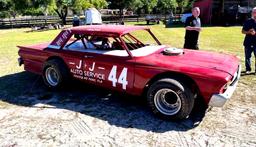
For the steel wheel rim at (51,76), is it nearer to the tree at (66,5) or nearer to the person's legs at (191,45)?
the person's legs at (191,45)

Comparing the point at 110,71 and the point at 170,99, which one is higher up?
the point at 110,71

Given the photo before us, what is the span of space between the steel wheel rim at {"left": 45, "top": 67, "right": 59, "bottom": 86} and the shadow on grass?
0.22 m

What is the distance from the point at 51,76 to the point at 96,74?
1.39m

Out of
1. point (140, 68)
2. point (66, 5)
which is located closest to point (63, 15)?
point (66, 5)

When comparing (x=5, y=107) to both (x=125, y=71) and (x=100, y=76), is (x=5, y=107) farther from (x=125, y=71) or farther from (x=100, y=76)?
(x=125, y=71)

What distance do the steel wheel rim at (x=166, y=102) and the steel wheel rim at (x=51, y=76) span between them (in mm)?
2505

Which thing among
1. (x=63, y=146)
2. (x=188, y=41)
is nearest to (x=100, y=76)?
(x=63, y=146)

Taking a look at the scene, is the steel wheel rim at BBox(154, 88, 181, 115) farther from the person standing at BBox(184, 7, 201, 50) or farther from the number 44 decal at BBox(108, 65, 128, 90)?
the person standing at BBox(184, 7, 201, 50)

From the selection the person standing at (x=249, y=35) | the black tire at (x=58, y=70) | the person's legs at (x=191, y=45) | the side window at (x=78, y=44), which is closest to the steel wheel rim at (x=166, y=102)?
the side window at (x=78, y=44)

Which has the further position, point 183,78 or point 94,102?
point 94,102

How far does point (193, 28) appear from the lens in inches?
286

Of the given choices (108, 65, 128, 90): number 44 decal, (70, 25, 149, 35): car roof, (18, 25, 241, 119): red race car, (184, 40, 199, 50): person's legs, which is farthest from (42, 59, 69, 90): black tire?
(184, 40, 199, 50): person's legs

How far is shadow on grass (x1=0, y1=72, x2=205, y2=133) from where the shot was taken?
181 inches

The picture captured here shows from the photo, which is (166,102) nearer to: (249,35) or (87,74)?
(87,74)
